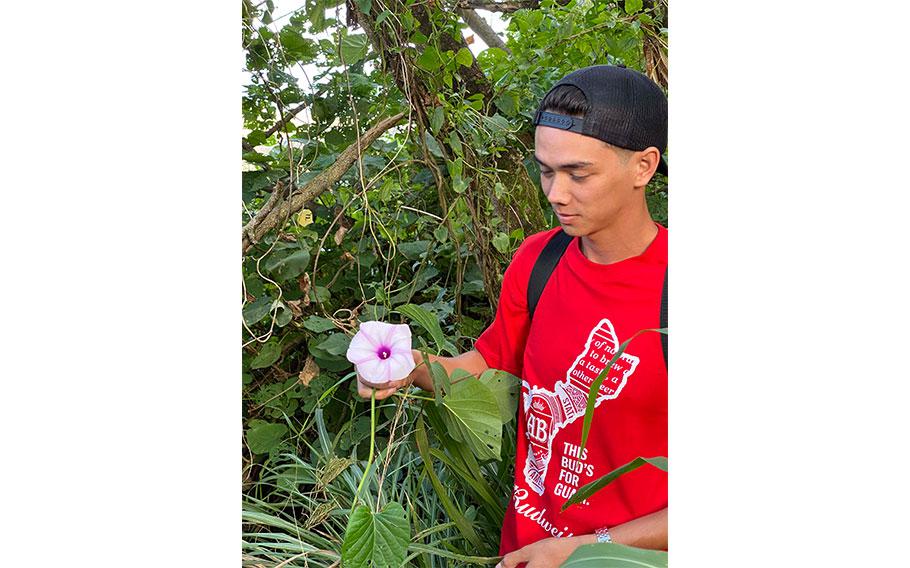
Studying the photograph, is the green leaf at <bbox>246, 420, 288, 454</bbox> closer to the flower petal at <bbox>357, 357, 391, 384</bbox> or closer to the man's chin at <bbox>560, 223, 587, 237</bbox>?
the flower petal at <bbox>357, 357, 391, 384</bbox>

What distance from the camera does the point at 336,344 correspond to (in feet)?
4.17

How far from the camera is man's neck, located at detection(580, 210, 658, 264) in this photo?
956mm

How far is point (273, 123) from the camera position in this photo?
1.39 m

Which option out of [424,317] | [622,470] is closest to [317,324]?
[424,317]

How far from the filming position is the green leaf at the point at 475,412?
3.37 feet

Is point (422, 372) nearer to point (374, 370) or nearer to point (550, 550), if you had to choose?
point (374, 370)

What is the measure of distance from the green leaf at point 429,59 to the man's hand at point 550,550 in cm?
64

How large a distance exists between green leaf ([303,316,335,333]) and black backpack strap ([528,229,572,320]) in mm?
336

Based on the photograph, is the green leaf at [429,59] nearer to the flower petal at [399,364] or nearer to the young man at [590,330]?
the young man at [590,330]

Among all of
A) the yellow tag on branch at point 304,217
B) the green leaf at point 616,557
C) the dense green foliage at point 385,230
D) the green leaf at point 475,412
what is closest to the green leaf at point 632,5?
the dense green foliage at point 385,230
